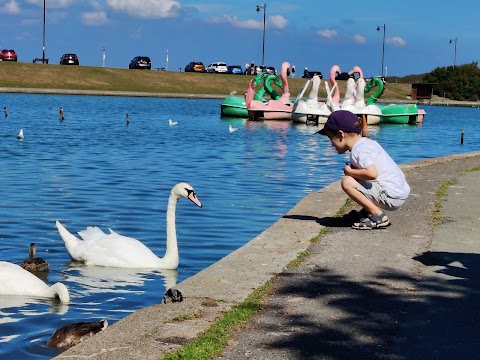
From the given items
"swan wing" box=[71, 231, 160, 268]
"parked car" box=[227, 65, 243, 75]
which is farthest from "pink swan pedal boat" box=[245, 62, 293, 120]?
"parked car" box=[227, 65, 243, 75]

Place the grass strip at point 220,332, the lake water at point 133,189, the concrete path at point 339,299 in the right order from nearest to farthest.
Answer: the grass strip at point 220,332, the concrete path at point 339,299, the lake water at point 133,189

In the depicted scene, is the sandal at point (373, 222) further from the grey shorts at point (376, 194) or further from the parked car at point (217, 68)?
the parked car at point (217, 68)

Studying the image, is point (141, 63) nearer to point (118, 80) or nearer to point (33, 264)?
point (118, 80)

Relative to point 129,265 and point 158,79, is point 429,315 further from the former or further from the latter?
point 158,79

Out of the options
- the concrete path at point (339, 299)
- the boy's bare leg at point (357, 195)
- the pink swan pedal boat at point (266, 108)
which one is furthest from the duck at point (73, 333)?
the pink swan pedal boat at point (266, 108)

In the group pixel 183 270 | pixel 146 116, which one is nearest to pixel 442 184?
pixel 183 270

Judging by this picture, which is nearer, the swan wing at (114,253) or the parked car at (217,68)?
the swan wing at (114,253)

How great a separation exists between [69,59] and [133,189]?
76213 mm

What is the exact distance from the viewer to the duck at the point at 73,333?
22.8 ft

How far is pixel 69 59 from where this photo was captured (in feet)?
301

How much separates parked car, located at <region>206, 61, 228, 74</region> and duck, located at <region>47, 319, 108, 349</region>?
3816 inches

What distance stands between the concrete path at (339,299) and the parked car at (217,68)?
93456 millimetres

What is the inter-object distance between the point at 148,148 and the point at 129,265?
65.3 feet

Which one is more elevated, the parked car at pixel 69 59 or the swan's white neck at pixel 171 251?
the parked car at pixel 69 59
